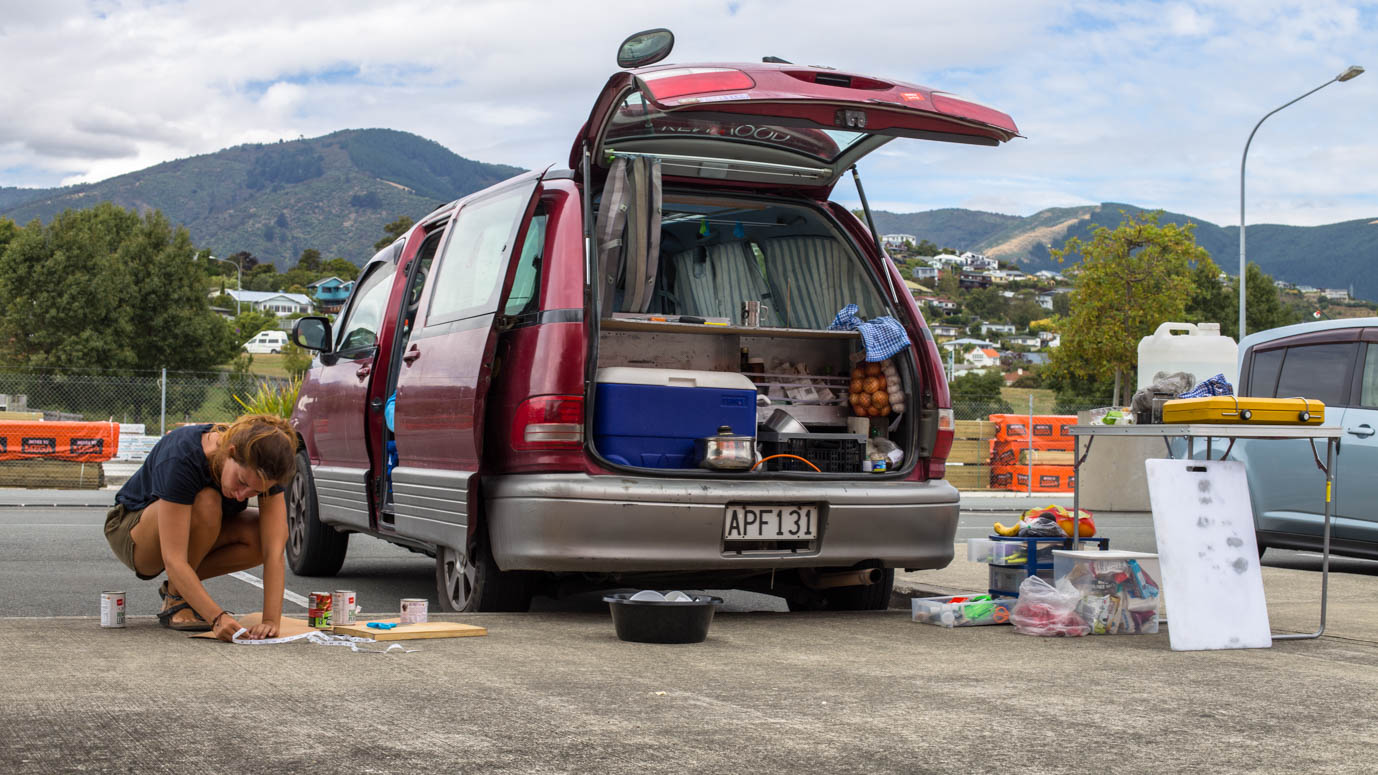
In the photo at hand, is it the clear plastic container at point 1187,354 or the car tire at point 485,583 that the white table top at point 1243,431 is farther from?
the clear plastic container at point 1187,354

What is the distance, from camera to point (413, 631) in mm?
5266

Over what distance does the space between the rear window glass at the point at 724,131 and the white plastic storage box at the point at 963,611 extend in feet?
6.82

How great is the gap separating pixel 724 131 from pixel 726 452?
5.09ft

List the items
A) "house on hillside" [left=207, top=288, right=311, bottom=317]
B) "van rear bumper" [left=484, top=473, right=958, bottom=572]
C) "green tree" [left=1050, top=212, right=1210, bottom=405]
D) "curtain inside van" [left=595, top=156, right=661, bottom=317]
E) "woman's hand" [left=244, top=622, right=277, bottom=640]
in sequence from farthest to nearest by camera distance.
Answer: "house on hillside" [left=207, top=288, right=311, bottom=317], "green tree" [left=1050, top=212, right=1210, bottom=405], "curtain inside van" [left=595, top=156, right=661, bottom=317], "van rear bumper" [left=484, top=473, right=958, bottom=572], "woman's hand" [left=244, top=622, right=277, bottom=640]

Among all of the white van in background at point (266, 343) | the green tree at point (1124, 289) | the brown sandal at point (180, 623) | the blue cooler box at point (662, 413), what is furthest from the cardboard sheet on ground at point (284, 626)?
the white van in background at point (266, 343)

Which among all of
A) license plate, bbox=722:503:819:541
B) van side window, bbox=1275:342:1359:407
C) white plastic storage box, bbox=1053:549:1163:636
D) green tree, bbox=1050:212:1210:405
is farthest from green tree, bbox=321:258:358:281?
white plastic storage box, bbox=1053:549:1163:636

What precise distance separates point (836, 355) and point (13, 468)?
1571cm

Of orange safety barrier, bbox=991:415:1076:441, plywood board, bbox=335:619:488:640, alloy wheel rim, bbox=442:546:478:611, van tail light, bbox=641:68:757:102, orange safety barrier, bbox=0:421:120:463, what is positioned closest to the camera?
plywood board, bbox=335:619:488:640

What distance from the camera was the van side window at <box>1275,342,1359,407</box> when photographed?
393 inches


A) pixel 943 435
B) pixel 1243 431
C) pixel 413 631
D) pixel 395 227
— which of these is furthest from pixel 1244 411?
pixel 395 227

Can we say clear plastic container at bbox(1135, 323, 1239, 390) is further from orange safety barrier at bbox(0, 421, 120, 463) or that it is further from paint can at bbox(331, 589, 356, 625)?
orange safety barrier at bbox(0, 421, 120, 463)

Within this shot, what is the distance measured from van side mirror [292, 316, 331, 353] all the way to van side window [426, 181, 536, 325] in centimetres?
185

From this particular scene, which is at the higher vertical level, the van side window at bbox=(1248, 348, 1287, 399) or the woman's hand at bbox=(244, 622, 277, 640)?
the van side window at bbox=(1248, 348, 1287, 399)

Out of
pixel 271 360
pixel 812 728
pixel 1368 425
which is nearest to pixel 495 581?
pixel 812 728
